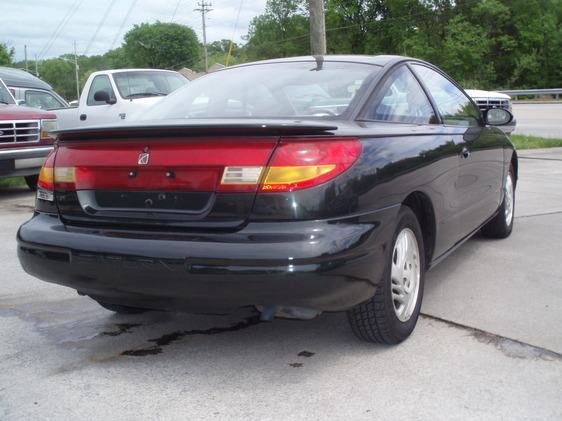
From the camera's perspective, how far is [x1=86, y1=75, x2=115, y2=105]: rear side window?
11.5 metres

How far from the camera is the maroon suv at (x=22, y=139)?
8664mm

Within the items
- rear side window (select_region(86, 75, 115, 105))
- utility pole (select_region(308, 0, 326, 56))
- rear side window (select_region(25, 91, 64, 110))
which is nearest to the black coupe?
rear side window (select_region(86, 75, 115, 105))

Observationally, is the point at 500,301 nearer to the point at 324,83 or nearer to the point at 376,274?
the point at 376,274

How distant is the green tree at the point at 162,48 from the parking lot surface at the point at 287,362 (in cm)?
11293

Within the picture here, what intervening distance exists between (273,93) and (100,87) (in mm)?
8944

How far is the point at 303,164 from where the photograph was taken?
2.68 m

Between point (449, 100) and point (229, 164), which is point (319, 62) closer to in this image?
point (449, 100)

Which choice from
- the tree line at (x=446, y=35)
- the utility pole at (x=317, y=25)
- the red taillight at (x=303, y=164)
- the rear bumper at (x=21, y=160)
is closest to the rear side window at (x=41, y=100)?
the rear bumper at (x=21, y=160)

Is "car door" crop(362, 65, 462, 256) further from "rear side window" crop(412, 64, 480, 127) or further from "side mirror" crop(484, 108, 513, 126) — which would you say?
"side mirror" crop(484, 108, 513, 126)

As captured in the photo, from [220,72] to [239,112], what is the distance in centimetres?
88

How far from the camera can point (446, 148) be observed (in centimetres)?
383

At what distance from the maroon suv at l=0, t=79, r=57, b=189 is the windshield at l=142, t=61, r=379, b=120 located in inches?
207

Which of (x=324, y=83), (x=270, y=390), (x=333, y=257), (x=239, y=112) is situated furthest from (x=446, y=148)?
(x=270, y=390)

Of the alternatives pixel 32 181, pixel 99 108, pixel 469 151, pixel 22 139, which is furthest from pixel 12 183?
pixel 469 151
